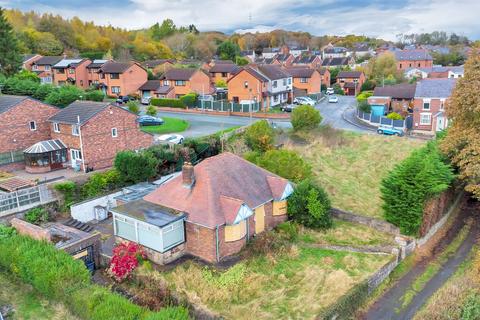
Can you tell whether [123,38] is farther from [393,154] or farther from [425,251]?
[425,251]

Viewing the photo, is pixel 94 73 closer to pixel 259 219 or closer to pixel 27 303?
pixel 259 219

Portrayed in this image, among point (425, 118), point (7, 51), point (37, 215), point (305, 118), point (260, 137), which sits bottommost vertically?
point (37, 215)

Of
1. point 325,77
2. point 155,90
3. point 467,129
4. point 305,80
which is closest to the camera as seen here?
point 467,129

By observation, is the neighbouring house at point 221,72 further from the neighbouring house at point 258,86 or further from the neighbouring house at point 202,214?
the neighbouring house at point 202,214

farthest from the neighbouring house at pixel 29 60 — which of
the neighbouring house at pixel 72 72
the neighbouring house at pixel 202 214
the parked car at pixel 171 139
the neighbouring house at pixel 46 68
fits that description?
the neighbouring house at pixel 202 214

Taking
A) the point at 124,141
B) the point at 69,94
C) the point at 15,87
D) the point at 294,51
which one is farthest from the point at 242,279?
the point at 294,51

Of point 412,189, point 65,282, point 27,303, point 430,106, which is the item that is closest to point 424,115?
point 430,106

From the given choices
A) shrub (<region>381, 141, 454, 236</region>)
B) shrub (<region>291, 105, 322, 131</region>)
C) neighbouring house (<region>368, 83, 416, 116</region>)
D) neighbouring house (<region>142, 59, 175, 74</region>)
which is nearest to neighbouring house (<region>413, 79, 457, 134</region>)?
neighbouring house (<region>368, 83, 416, 116</region>)

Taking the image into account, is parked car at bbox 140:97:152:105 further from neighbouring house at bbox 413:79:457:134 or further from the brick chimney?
the brick chimney
